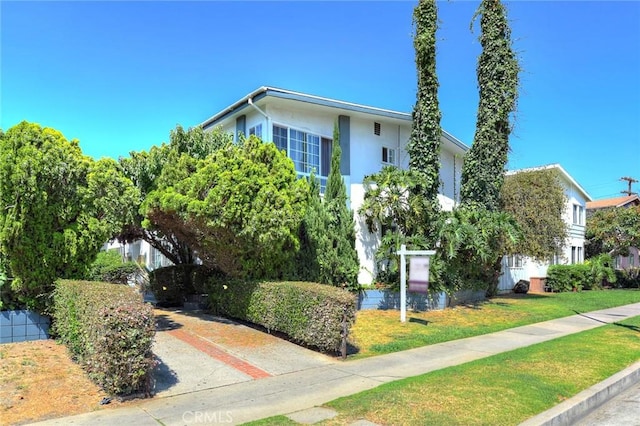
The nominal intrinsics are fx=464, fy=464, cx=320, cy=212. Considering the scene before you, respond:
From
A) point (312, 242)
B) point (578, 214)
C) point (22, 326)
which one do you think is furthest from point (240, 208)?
point (578, 214)

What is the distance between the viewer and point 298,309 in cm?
902

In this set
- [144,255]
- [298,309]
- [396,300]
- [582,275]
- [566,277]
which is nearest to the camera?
[298,309]

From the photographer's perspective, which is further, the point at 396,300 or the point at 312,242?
the point at 396,300

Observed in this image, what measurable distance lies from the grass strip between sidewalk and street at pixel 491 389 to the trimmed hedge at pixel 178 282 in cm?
883

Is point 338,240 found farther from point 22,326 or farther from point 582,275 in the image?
point 582,275

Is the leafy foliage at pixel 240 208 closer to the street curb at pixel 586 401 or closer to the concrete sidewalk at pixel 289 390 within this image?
the concrete sidewalk at pixel 289 390

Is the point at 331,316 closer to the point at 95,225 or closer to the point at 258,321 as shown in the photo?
the point at 258,321

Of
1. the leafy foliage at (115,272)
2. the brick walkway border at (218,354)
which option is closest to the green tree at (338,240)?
the brick walkway border at (218,354)

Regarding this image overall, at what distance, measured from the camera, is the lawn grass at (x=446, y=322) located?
10039 millimetres

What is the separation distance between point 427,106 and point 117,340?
40.7 ft

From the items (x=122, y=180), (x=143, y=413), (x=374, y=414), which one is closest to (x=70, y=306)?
(x=143, y=413)

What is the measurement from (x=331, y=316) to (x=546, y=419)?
390cm

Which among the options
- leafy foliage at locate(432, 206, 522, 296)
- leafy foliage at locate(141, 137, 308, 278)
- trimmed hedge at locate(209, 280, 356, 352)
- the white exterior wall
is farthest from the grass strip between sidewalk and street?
the white exterior wall

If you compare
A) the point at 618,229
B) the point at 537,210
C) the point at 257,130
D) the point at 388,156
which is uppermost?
the point at 257,130
